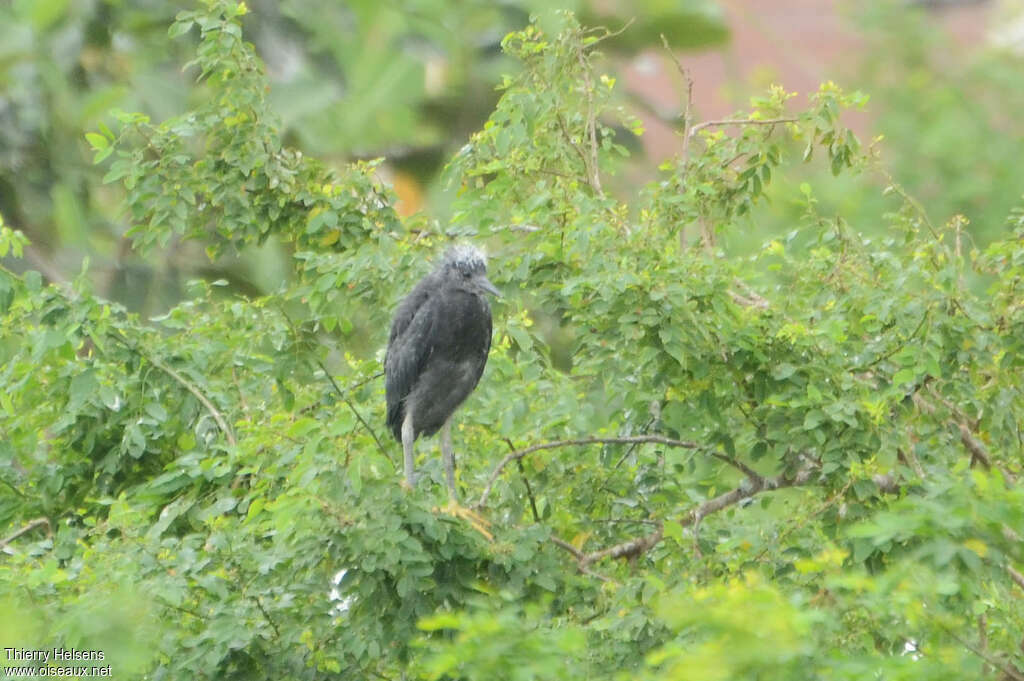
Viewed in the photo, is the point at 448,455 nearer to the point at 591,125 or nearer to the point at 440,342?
the point at 440,342

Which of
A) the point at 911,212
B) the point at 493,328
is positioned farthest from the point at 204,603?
the point at 911,212

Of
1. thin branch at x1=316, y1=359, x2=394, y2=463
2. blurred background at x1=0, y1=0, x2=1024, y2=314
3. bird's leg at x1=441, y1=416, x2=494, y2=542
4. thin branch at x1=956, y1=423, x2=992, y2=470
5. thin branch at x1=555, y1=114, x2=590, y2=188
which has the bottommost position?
blurred background at x1=0, y1=0, x2=1024, y2=314

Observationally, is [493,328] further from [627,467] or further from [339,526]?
[339,526]

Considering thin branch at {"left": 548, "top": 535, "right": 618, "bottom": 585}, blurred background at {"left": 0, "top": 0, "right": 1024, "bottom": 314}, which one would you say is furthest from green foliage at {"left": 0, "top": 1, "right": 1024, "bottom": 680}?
blurred background at {"left": 0, "top": 0, "right": 1024, "bottom": 314}

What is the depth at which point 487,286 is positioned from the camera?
5.37 meters

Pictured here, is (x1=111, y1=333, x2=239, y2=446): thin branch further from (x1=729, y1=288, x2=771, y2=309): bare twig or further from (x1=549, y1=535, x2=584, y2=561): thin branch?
(x1=729, y1=288, x2=771, y2=309): bare twig

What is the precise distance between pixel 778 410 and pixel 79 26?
10351 mm

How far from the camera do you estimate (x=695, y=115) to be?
5816 mm

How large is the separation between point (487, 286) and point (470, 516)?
0.95m

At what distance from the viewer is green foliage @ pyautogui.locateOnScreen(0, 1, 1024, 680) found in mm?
3922

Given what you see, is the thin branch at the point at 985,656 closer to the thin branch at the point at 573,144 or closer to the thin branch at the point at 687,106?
the thin branch at the point at 687,106

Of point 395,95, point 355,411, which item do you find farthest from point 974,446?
point 395,95

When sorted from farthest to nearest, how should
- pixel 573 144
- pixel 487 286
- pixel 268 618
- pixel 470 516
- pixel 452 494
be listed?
pixel 573 144 → pixel 487 286 → pixel 452 494 → pixel 470 516 → pixel 268 618

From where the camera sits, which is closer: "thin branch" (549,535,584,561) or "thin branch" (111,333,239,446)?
"thin branch" (549,535,584,561)
